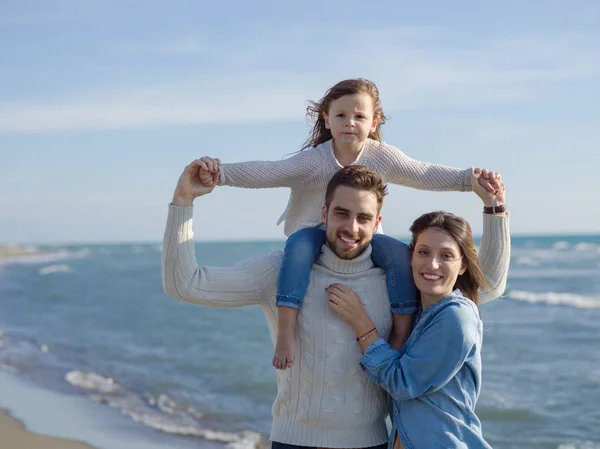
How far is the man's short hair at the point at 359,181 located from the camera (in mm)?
3094

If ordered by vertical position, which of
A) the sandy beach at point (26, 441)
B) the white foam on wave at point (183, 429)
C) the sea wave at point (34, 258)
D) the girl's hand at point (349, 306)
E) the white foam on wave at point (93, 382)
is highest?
the girl's hand at point (349, 306)

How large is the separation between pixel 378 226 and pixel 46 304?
48.0ft

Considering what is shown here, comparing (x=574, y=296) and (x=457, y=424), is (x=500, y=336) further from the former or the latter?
(x=457, y=424)

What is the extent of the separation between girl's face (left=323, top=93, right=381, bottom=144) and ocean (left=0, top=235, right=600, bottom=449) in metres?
1.26

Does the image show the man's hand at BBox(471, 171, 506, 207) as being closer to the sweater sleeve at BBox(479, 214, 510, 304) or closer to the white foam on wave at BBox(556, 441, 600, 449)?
the sweater sleeve at BBox(479, 214, 510, 304)

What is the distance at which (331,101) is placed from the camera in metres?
3.63

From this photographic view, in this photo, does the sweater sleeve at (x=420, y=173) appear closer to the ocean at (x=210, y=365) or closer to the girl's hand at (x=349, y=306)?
the girl's hand at (x=349, y=306)

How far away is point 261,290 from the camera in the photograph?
3.35 metres

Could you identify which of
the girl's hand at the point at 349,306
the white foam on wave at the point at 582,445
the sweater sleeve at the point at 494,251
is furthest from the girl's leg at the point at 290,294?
the white foam on wave at the point at 582,445

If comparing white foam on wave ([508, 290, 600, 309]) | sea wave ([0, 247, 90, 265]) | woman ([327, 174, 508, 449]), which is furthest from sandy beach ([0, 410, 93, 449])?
sea wave ([0, 247, 90, 265])

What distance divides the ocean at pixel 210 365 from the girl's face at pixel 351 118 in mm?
1258

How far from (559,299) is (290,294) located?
1594cm

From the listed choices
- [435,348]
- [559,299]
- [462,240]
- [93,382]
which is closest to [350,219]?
[462,240]

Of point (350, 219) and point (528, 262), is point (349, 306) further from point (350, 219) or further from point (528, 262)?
point (528, 262)
